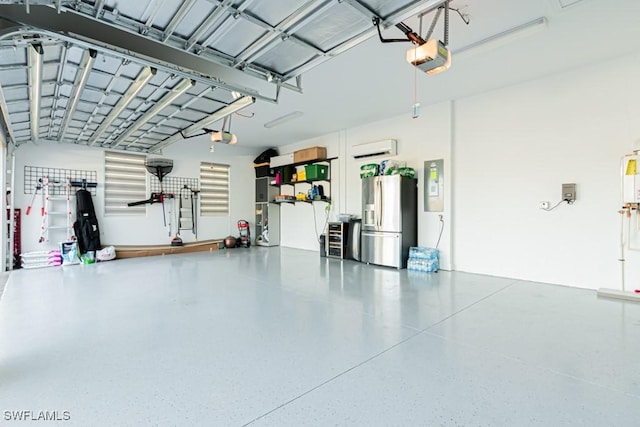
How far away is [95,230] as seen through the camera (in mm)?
7031

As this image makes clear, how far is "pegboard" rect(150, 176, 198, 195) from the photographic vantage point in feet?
27.3

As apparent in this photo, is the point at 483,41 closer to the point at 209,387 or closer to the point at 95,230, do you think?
the point at 209,387

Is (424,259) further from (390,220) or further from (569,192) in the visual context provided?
(569,192)

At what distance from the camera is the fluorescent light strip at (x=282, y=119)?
6.45 metres

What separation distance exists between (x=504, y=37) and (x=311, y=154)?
5.25 m

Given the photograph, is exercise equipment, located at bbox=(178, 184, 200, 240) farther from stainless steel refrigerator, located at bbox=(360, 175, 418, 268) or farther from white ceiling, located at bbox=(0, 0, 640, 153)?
stainless steel refrigerator, located at bbox=(360, 175, 418, 268)

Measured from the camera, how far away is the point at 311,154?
820cm

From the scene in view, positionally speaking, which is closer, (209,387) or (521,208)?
(209,387)

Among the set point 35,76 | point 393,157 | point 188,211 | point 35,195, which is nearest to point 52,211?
point 35,195

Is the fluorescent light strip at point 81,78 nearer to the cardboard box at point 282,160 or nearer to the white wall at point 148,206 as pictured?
the white wall at point 148,206

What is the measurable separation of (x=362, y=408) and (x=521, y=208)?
15.0ft

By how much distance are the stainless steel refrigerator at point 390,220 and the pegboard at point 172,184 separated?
212 inches

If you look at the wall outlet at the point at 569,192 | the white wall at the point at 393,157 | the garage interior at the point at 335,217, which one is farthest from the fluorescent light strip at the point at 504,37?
the wall outlet at the point at 569,192

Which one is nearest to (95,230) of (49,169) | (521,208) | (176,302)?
(49,169)
